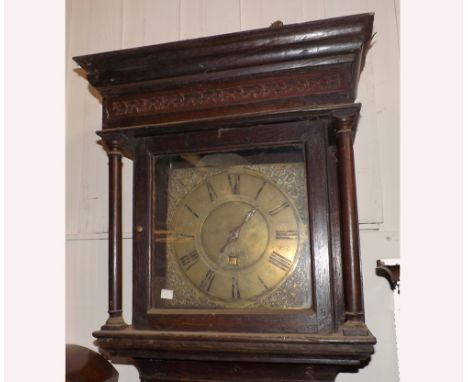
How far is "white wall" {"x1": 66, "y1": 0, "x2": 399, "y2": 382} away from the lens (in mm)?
1103

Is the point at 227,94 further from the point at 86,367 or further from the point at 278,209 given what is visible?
the point at 86,367

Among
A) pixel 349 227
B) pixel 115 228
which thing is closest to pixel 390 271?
pixel 349 227

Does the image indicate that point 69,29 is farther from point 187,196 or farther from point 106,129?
point 187,196

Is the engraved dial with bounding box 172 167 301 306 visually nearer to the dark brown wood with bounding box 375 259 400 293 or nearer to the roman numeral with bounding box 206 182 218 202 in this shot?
the roman numeral with bounding box 206 182 218 202

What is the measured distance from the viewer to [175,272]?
37.7 inches

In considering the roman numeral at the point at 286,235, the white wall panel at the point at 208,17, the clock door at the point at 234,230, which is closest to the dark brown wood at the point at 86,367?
the clock door at the point at 234,230

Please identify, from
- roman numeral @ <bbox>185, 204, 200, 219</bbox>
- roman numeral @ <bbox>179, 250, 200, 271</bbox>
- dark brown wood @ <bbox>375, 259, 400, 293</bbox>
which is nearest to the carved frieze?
roman numeral @ <bbox>185, 204, 200, 219</bbox>

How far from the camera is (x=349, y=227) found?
85 cm

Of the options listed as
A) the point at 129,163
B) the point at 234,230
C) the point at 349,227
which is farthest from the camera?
the point at 129,163

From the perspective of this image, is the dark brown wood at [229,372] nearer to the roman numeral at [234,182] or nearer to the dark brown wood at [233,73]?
the roman numeral at [234,182]

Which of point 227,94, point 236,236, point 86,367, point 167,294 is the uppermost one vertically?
point 227,94

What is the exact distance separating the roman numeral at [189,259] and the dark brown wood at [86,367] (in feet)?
1.17

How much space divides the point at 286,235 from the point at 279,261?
0.06 m
